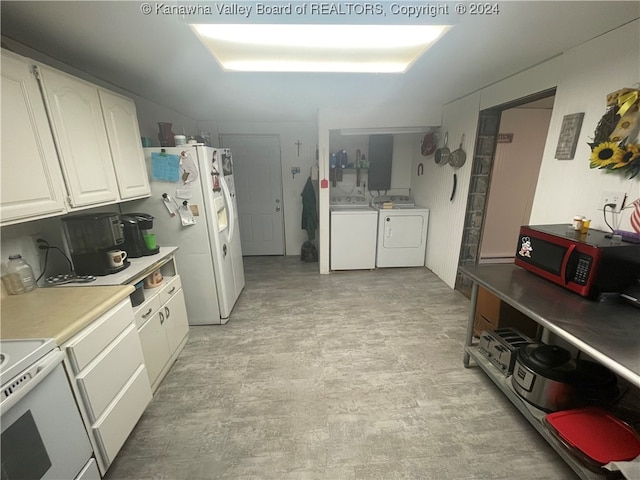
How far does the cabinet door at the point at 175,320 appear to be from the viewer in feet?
6.62

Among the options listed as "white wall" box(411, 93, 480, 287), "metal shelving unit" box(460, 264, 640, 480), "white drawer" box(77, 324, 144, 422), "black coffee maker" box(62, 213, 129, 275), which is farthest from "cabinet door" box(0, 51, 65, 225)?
"white wall" box(411, 93, 480, 287)

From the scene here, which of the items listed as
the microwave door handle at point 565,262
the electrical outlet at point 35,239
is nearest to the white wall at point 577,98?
the microwave door handle at point 565,262

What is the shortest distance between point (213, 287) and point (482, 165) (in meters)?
3.19

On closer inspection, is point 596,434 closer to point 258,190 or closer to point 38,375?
point 38,375

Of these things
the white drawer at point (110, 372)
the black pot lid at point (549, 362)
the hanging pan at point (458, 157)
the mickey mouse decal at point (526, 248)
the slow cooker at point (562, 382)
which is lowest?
the slow cooker at point (562, 382)

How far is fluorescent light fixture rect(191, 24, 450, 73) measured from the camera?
151 centimetres

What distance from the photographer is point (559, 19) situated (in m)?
1.39

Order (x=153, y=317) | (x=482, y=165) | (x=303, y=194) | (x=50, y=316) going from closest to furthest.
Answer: (x=50, y=316)
(x=153, y=317)
(x=482, y=165)
(x=303, y=194)

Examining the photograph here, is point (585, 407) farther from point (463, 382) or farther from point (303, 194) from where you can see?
point (303, 194)

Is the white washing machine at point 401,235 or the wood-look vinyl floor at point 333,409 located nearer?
the wood-look vinyl floor at point 333,409

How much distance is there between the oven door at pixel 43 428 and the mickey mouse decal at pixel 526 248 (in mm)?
2600

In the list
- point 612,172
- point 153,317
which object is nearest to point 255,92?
point 153,317

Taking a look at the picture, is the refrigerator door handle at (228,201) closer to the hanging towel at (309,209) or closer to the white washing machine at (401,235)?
the hanging towel at (309,209)

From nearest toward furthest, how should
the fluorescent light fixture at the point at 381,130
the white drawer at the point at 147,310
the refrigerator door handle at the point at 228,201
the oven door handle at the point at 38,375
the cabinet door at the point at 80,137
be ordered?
the oven door handle at the point at 38,375 < the cabinet door at the point at 80,137 < the white drawer at the point at 147,310 < the refrigerator door handle at the point at 228,201 < the fluorescent light fixture at the point at 381,130
